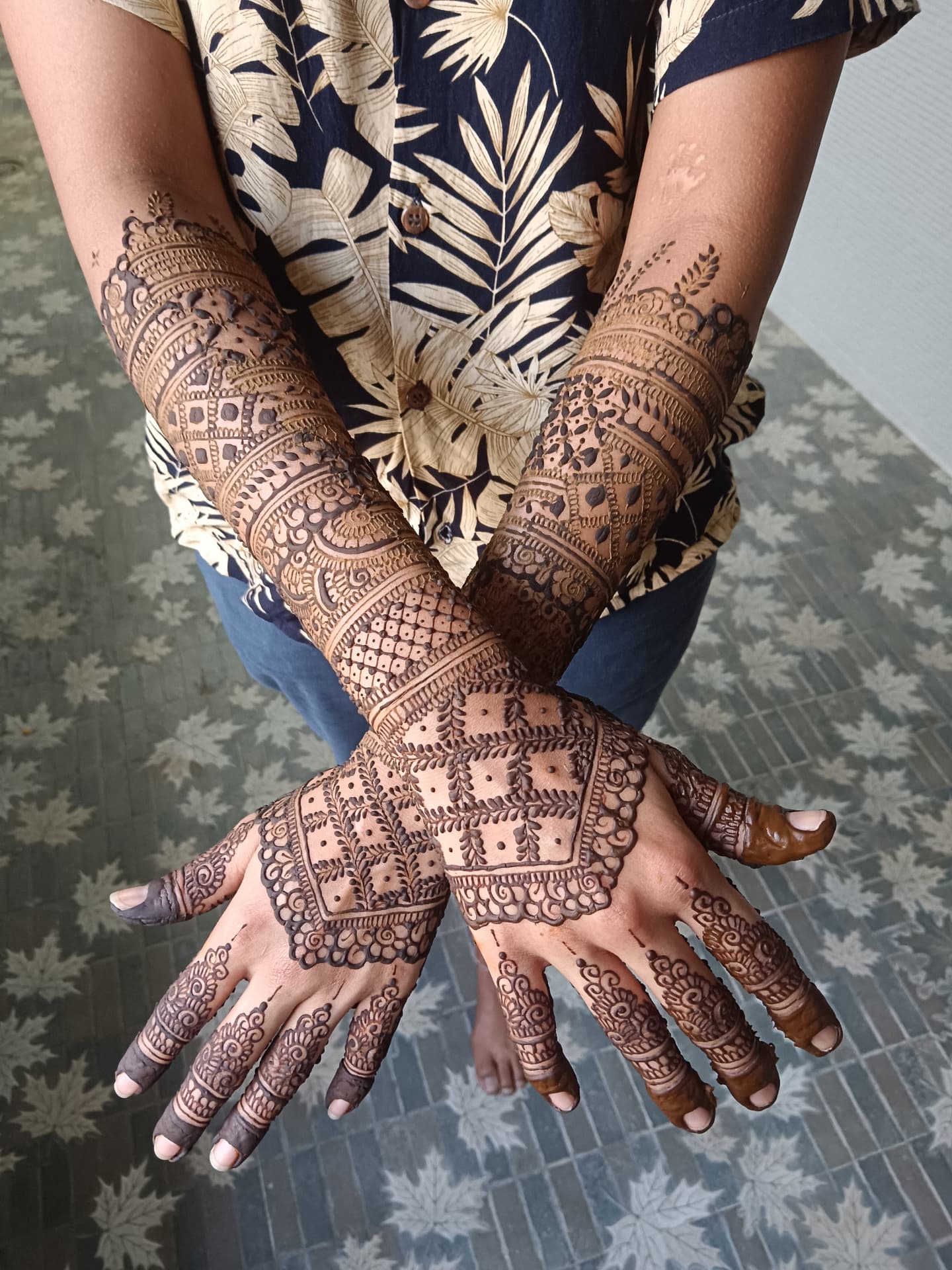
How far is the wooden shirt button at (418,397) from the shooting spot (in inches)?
27.6

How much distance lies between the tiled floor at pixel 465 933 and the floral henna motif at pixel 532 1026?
0.67 m

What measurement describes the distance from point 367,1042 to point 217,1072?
0.28 feet

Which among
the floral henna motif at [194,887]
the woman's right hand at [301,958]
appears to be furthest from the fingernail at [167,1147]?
the floral henna motif at [194,887]

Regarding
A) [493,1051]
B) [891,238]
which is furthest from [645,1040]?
[891,238]

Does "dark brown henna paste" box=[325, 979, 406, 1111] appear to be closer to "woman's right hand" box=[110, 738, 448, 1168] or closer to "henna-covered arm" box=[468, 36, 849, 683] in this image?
"woman's right hand" box=[110, 738, 448, 1168]

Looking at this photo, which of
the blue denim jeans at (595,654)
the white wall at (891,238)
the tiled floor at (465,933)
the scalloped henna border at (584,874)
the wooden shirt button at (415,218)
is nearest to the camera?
the scalloped henna border at (584,874)

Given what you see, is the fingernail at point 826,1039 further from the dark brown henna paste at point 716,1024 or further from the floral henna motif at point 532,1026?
the floral henna motif at point 532,1026

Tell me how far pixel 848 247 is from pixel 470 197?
5.06 feet

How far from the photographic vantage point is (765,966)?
21.7 inches

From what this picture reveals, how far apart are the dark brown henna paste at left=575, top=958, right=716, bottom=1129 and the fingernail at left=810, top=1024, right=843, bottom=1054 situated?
2.8 inches

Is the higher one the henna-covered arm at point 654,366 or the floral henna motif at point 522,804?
the henna-covered arm at point 654,366

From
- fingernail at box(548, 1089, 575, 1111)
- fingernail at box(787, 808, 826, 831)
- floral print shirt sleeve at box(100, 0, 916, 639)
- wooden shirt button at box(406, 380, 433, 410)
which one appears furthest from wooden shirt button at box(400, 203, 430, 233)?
fingernail at box(548, 1089, 575, 1111)

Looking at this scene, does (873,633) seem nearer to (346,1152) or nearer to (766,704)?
(766,704)

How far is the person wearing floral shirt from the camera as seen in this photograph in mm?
553
